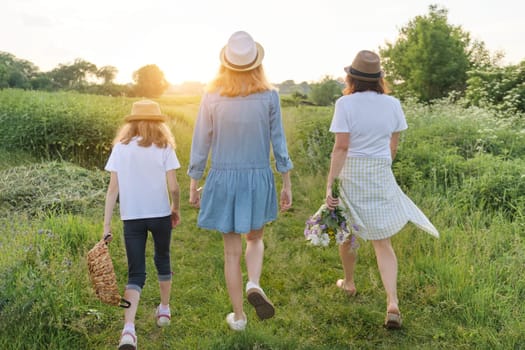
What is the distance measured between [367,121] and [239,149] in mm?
1024

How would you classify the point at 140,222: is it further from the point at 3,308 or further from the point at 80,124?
the point at 80,124

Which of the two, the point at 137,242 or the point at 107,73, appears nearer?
the point at 137,242

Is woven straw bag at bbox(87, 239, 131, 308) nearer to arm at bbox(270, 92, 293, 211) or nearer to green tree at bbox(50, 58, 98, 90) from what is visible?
arm at bbox(270, 92, 293, 211)

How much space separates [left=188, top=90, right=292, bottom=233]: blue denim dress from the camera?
10.6 ft

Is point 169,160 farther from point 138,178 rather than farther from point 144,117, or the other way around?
point 144,117

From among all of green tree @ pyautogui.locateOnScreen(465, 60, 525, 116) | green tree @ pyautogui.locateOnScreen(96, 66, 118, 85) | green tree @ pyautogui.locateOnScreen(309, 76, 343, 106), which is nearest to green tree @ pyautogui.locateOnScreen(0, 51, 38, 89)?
green tree @ pyautogui.locateOnScreen(96, 66, 118, 85)

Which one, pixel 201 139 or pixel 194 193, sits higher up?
pixel 201 139

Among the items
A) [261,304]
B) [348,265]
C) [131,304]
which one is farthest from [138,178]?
[348,265]

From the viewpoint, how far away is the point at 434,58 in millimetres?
33281

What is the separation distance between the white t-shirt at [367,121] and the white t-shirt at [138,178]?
1301 mm

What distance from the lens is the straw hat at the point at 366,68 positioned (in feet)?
11.8

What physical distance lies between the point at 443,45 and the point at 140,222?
3480 cm

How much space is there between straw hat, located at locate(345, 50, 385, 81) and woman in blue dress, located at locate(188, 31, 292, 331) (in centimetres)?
75

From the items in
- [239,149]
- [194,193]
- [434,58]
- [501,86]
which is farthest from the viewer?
[434,58]
